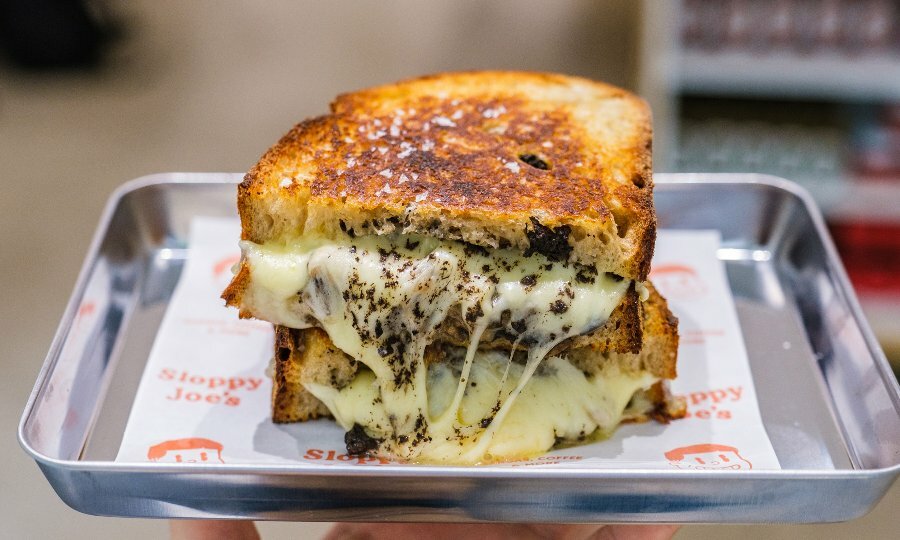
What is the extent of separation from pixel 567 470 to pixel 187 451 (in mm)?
590

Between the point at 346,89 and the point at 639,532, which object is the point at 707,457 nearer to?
the point at 639,532

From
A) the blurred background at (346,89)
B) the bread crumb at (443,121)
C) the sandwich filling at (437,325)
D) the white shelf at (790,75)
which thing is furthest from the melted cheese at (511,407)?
the white shelf at (790,75)

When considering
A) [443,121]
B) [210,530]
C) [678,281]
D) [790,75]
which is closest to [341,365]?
[210,530]

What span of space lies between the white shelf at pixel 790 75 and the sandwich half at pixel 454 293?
5.11ft

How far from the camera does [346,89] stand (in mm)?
4434

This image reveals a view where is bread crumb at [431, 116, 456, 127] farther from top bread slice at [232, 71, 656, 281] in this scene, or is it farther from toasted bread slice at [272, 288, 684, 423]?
toasted bread slice at [272, 288, 684, 423]

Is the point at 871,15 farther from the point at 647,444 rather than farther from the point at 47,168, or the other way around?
the point at 47,168

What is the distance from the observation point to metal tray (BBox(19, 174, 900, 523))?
1228mm

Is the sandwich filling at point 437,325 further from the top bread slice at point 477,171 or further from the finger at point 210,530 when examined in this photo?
the finger at point 210,530

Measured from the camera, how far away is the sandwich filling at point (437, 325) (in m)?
1.35

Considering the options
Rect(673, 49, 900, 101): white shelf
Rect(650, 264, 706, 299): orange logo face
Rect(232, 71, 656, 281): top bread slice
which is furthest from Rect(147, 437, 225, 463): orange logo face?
Rect(673, 49, 900, 101): white shelf

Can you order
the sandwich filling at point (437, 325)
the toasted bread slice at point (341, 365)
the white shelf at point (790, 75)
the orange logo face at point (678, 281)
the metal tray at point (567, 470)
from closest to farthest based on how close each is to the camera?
the metal tray at point (567, 470) → the sandwich filling at point (437, 325) → the toasted bread slice at point (341, 365) → the orange logo face at point (678, 281) → the white shelf at point (790, 75)

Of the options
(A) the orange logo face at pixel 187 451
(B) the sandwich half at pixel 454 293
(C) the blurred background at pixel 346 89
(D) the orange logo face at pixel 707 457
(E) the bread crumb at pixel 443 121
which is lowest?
(C) the blurred background at pixel 346 89

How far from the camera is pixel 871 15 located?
284 cm
